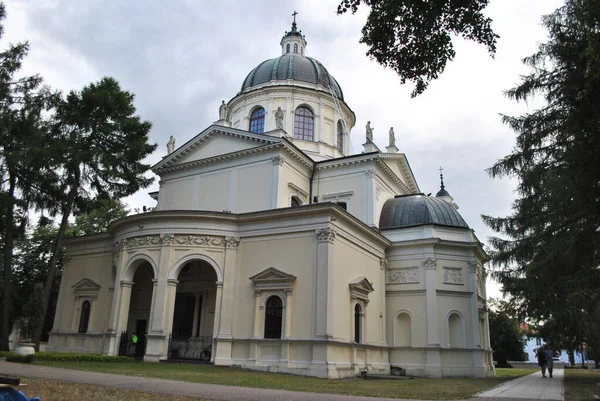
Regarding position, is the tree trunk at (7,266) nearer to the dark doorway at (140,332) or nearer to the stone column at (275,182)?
the dark doorway at (140,332)

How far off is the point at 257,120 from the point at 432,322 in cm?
1602

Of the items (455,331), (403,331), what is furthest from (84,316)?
(455,331)

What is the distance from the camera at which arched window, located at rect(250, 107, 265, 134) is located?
30.1m

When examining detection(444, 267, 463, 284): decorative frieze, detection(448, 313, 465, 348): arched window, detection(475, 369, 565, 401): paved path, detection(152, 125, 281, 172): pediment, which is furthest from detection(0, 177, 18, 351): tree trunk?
detection(444, 267, 463, 284): decorative frieze

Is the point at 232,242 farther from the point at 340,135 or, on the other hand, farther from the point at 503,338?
Result: the point at 503,338

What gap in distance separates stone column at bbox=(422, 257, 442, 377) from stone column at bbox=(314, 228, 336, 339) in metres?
7.45

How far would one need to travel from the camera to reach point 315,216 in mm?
19016

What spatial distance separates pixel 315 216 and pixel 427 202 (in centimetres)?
974

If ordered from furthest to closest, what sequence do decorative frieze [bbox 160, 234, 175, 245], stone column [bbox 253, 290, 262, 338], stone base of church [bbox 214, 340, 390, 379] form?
decorative frieze [bbox 160, 234, 175, 245], stone column [bbox 253, 290, 262, 338], stone base of church [bbox 214, 340, 390, 379]

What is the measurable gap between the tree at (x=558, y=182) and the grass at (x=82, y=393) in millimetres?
9642

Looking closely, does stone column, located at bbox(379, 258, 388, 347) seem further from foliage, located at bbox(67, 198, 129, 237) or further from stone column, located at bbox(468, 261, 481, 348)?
foliage, located at bbox(67, 198, 129, 237)

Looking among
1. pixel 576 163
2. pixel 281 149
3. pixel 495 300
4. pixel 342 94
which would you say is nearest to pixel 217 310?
pixel 281 149

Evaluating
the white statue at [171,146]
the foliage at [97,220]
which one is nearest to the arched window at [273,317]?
the white statue at [171,146]

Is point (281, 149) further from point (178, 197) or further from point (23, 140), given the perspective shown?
point (23, 140)
